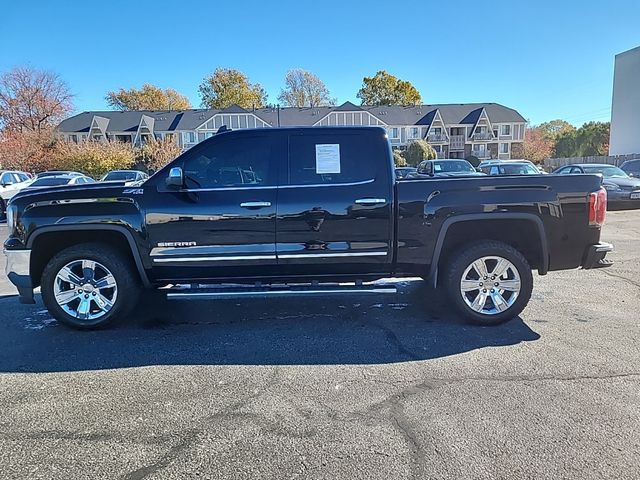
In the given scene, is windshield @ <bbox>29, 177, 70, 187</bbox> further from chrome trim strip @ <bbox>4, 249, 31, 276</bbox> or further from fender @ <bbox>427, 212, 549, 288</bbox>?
fender @ <bbox>427, 212, 549, 288</bbox>

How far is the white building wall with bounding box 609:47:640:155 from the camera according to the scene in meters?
38.9

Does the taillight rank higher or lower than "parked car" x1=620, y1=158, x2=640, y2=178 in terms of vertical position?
lower

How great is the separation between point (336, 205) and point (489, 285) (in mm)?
1831

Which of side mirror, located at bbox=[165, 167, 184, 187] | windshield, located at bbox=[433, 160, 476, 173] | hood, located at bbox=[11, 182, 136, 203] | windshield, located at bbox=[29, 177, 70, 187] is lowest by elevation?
hood, located at bbox=[11, 182, 136, 203]

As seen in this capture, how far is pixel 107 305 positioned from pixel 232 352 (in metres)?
1.56

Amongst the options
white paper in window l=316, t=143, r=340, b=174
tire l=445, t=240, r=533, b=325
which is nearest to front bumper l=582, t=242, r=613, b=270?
tire l=445, t=240, r=533, b=325

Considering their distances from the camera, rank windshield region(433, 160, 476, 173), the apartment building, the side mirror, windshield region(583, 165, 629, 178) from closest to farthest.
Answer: the side mirror
windshield region(583, 165, 629, 178)
windshield region(433, 160, 476, 173)
the apartment building

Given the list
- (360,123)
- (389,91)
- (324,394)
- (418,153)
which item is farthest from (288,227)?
(389,91)

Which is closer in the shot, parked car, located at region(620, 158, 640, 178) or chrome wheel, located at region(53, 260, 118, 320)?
chrome wheel, located at region(53, 260, 118, 320)

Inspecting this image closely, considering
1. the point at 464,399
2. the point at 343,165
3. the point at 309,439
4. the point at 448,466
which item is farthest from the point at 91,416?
the point at 343,165

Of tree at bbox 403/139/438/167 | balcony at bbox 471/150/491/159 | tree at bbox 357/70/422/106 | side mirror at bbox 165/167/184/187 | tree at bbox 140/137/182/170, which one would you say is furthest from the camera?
tree at bbox 357/70/422/106

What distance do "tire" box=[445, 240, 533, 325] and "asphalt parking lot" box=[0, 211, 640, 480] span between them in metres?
0.20

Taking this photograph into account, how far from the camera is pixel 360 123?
59969 mm

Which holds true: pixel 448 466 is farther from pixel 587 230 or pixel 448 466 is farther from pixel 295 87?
pixel 295 87
